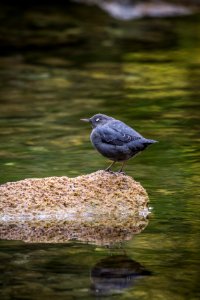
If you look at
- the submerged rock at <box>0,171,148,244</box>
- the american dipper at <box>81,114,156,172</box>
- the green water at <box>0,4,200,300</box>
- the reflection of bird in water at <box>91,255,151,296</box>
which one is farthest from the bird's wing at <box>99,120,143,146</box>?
the reflection of bird in water at <box>91,255,151,296</box>

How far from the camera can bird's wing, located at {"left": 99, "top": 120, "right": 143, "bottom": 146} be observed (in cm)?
787

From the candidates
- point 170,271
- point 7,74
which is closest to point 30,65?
point 7,74

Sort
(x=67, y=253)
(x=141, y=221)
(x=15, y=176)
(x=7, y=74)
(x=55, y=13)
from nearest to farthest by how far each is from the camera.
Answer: (x=67, y=253)
(x=141, y=221)
(x=15, y=176)
(x=7, y=74)
(x=55, y=13)

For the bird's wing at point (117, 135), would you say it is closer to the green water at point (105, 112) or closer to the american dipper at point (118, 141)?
the american dipper at point (118, 141)

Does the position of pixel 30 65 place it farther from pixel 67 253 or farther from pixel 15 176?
pixel 67 253

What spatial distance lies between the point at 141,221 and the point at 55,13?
53.2 feet

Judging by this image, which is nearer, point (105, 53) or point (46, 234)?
point (46, 234)

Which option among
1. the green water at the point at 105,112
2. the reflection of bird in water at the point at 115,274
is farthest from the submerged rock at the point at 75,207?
the reflection of bird in water at the point at 115,274

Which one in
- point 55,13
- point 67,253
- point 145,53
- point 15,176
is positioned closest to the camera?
point 67,253

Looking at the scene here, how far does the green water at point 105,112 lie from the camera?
6.76m

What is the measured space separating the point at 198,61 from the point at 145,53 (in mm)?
1278

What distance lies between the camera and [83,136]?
11938 millimetres

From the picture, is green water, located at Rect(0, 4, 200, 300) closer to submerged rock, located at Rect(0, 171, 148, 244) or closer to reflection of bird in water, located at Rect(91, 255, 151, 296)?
reflection of bird in water, located at Rect(91, 255, 151, 296)

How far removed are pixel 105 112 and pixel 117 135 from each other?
207 inches
